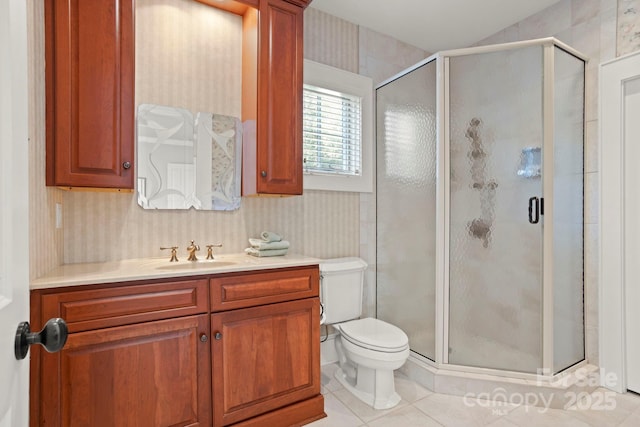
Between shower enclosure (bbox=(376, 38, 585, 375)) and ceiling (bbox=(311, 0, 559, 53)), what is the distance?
19.5 inches

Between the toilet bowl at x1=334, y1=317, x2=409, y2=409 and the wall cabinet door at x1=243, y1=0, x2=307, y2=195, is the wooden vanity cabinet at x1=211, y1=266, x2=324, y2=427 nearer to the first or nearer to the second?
the toilet bowl at x1=334, y1=317, x2=409, y2=409

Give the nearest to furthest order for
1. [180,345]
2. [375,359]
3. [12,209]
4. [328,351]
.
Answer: [12,209], [180,345], [375,359], [328,351]

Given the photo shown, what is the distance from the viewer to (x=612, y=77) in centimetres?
208

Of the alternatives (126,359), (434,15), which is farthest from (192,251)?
(434,15)

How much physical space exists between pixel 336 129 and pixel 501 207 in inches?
50.6

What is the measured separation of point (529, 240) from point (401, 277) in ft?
2.99

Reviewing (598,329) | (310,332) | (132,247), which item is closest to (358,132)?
(310,332)

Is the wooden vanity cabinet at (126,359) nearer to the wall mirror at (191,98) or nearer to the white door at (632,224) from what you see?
the wall mirror at (191,98)

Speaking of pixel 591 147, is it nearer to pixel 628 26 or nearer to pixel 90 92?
pixel 628 26

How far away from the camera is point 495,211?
83.5 inches

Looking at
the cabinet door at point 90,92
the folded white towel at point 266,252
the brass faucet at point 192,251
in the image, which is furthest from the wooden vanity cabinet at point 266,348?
the cabinet door at point 90,92

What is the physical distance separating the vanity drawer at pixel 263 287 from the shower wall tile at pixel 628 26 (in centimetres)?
236

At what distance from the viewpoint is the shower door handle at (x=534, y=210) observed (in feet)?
6.53

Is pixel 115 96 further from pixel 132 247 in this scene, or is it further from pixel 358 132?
pixel 358 132
